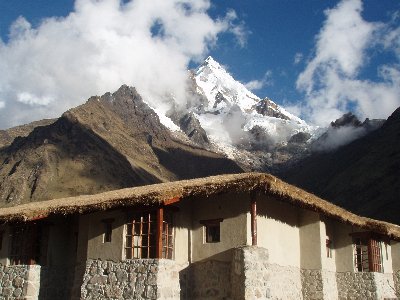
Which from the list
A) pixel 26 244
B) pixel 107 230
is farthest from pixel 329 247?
pixel 26 244

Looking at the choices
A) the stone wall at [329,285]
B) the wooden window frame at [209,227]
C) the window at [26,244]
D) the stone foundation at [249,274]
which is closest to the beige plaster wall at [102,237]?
the window at [26,244]

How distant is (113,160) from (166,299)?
332ft

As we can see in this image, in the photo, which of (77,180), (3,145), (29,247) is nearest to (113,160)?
(77,180)

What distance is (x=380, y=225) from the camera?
2661 cm

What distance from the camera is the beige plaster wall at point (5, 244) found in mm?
24453

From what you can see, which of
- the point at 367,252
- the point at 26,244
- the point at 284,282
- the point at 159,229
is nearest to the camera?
the point at 159,229

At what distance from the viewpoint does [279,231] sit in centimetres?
2275

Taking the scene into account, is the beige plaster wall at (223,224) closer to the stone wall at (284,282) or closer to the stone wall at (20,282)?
the stone wall at (284,282)

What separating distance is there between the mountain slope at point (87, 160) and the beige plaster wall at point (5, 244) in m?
74.6

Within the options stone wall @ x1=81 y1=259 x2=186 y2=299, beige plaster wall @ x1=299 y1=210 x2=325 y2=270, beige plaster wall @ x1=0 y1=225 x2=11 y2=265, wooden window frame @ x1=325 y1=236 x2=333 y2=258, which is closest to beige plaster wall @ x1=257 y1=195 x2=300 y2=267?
beige plaster wall @ x1=299 y1=210 x2=325 y2=270

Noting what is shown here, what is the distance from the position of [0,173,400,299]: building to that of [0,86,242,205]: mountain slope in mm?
76101

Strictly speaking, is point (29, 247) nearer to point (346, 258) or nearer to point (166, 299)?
point (166, 299)

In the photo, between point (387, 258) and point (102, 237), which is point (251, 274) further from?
point (387, 258)

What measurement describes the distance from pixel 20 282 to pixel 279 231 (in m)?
11.9
